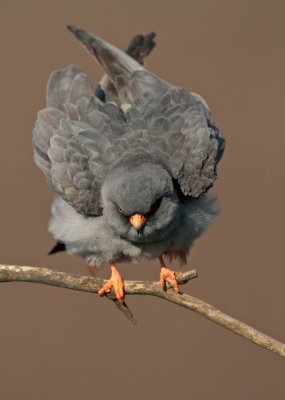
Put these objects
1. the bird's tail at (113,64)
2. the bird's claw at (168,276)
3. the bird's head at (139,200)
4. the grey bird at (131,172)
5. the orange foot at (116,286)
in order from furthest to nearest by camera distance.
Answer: the bird's tail at (113,64)
the orange foot at (116,286)
the grey bird at (131,172)
the bird's head at (139,200)
the bird's claw at (168,276)

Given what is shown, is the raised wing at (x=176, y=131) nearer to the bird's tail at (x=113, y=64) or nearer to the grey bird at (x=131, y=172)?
the grey bird at (x=131, y=172)

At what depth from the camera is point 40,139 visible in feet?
19.7

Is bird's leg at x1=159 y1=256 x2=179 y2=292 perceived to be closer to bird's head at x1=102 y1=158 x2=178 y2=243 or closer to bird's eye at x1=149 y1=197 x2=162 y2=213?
bird's head at x1=102 y1=158 x2=178 y2=243

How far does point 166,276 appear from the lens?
17.8 feet

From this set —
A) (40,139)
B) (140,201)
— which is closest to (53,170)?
(40,139)

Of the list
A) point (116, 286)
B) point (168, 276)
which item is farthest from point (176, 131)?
point (116, 286)

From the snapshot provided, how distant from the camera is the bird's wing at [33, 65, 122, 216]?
5430mm

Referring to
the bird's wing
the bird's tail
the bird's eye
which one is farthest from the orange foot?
the bird's tail

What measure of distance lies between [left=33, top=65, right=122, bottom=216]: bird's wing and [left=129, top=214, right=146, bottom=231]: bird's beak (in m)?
0.41

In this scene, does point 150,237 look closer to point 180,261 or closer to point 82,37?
point 180,261

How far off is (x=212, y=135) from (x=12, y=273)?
188cm

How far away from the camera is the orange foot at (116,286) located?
5.36 m

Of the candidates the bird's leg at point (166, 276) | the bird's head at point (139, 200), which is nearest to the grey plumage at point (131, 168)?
the bird's head at point (139, 200)

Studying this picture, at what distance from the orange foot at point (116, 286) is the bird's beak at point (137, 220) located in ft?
1.74
